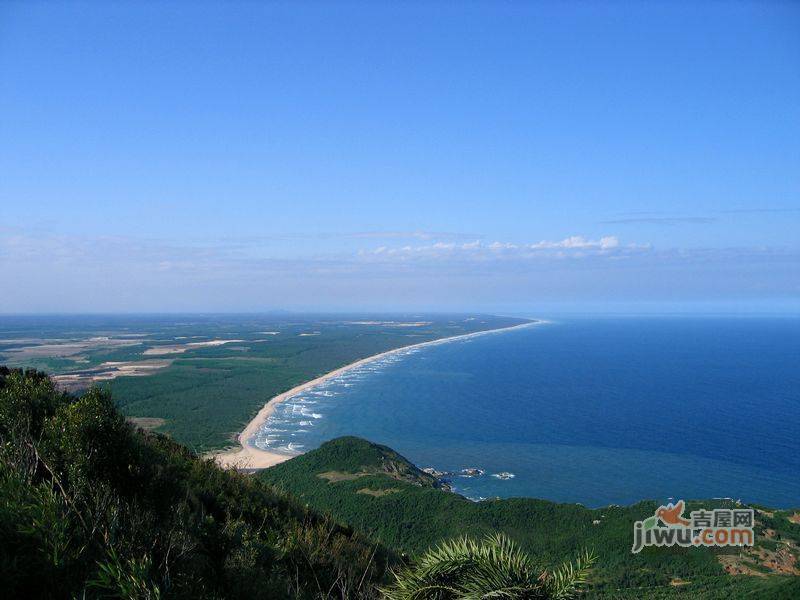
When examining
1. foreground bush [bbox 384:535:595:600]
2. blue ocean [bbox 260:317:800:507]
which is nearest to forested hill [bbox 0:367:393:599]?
foreground bush [bbox 384:535:595:600]

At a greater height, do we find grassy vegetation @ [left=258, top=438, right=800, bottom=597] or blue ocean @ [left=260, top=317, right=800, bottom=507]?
grassy vegetation @ [left=258, top=438, right=800, bottom=597]

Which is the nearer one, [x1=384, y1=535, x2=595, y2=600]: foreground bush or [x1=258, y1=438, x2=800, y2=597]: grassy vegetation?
[x1=384, y1=535, x2=595, y2=600]: foreground bush

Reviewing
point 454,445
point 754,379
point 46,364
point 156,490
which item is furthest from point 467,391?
point 156,490

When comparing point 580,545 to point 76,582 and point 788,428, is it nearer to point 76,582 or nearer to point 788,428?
point 76,582

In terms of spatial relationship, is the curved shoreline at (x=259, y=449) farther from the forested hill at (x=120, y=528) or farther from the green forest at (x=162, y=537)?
the forested hill at (x=120, y=528)

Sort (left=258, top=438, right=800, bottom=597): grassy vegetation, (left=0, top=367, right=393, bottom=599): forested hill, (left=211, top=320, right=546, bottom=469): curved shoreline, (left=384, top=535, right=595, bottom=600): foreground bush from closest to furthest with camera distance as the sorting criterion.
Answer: (left=0, top=367, right=393, bottom=599): forested hill, (left=384, top=535, right=595, bottom=600): foreground bush, (left=258, top=438, right=800, bottom=597): grassy vegetation, (left=211, top=320, right=546, bottom=469): curved shoreline

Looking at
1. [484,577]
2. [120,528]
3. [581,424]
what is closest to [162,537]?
[120,528]

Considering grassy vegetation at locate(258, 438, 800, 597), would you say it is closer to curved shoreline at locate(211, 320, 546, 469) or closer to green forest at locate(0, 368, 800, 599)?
curved shoreline at locate(211, 320, 546, 469)
